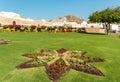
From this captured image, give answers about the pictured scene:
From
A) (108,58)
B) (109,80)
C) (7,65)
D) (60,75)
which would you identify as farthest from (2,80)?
(108,58)

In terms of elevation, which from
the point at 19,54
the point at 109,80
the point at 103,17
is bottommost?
the point at 109,80

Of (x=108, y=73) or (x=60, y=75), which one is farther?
(x=108, y=73)

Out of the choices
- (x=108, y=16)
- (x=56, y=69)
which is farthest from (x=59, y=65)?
(x=108, y=16)

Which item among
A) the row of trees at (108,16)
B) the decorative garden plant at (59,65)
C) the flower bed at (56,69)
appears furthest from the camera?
the row of trees at (108,16)

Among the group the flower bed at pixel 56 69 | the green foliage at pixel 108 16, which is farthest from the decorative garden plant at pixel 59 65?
the green foliage at pixel 108 16

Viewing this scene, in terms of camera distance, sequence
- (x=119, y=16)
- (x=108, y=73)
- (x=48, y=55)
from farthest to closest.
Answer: (x=119, y=16), (x=48, y=55), (x=108, y=73)

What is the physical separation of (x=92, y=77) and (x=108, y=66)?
1.78 m

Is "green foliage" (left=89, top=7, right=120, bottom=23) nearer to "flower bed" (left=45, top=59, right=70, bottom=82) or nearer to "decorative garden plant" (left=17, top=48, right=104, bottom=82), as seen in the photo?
"decorative garden plant" (left=17, top=48, right=104, bottom=82)

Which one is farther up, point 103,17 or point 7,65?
point 103,17

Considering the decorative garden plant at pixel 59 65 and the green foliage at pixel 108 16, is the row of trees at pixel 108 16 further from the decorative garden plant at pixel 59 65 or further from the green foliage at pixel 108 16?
the decorative garden plant at pixel 59 65

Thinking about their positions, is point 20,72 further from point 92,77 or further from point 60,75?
point 92,77

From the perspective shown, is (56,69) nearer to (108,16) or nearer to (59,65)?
(59,65)

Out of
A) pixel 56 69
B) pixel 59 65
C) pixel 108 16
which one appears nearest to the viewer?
pixel 56 69

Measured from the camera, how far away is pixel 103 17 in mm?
33938
